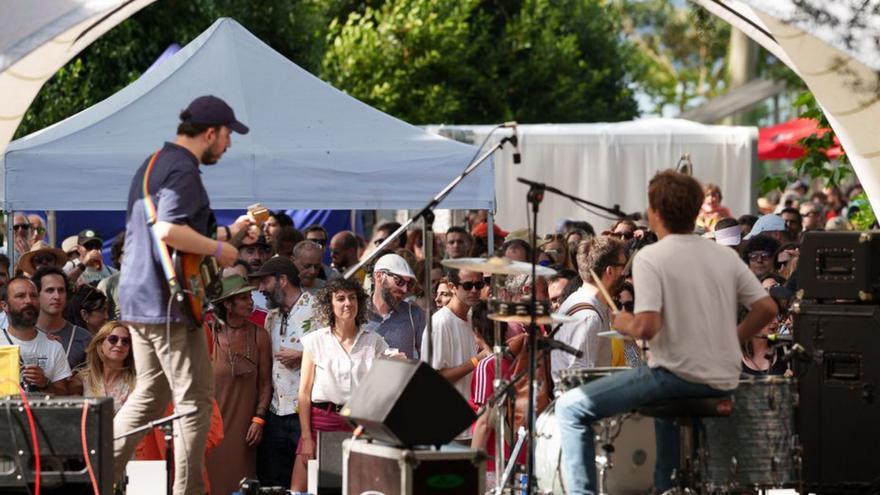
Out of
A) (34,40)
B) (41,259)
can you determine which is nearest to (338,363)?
(34,40)

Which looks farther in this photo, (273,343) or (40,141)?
(40,141)

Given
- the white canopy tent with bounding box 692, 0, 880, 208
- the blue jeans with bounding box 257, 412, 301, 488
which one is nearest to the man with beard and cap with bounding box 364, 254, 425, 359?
the blue jeans with bounding box 257, 412, 301, 488

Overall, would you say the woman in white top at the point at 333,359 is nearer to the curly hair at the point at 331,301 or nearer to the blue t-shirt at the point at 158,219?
the curly hair at the point at 331,301

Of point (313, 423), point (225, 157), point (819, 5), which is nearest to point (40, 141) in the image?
point (225, 157)

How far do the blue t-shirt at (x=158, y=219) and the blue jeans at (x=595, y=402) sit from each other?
6.07 feet

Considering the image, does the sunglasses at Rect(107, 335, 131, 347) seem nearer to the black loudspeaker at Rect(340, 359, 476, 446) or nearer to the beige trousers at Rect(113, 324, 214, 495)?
the beige trousers at Rect(113, 324, 214, 495)

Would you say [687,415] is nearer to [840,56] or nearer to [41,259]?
[840,56]

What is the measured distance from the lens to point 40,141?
11219mm

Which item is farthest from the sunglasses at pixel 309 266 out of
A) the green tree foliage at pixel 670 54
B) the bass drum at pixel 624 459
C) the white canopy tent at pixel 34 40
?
the green tree foliage at pixel 670 54

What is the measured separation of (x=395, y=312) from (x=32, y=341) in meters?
2.24

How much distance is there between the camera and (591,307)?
27.9 ft

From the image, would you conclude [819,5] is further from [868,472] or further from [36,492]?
[36,492]

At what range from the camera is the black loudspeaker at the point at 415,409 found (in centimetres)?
711

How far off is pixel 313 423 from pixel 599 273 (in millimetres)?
1905
